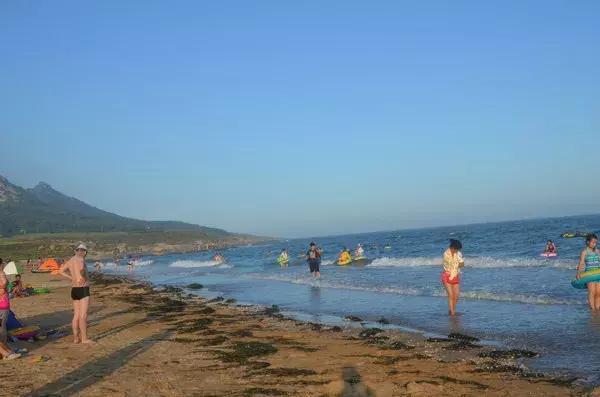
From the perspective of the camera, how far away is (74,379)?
25.8 feet

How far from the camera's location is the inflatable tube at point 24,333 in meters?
10.9

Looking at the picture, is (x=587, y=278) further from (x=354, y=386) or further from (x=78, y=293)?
(x=78, y=293)

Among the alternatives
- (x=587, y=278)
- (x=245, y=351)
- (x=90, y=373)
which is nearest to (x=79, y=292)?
(x=90, y=373)

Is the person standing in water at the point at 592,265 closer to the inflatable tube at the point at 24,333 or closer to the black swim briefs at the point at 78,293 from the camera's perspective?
the black swim briefs at the point at 78,293

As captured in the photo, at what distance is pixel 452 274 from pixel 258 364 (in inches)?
273

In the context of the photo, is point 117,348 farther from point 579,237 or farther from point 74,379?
point 579,237

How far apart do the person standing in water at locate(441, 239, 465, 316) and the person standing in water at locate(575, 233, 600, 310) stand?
2.92 meters

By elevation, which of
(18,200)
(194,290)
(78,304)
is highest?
(18,200)

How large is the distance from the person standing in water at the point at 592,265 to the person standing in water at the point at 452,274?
292cm

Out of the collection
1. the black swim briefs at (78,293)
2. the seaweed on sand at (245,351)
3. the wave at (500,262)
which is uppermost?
the black swim briefs at (78,293)

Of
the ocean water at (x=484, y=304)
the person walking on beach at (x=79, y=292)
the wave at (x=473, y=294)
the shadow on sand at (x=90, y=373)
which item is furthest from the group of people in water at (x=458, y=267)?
the person walking on beach at (x=79, y=292)

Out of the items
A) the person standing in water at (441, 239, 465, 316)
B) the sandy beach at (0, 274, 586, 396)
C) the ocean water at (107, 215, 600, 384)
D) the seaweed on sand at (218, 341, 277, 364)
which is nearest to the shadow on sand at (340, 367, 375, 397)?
the sandy beach at (0, 274, 586, 396)

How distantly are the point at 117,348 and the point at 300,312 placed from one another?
285 inches

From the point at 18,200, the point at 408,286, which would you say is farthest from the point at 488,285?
the point at 18,200
